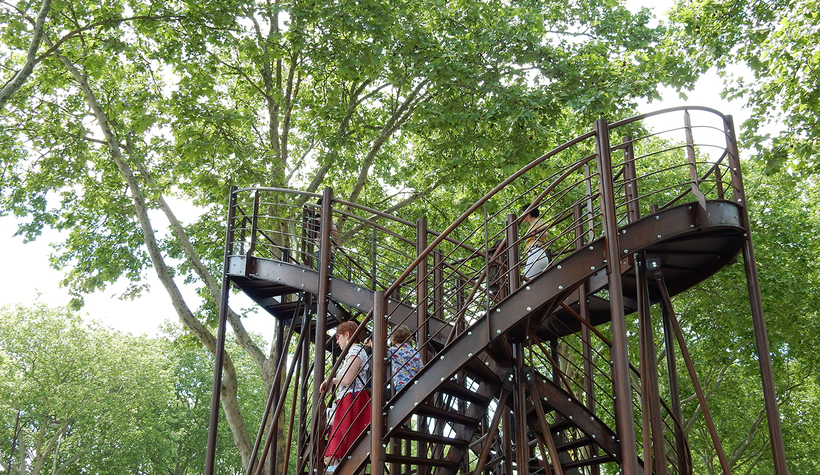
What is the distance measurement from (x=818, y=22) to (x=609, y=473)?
1825cm

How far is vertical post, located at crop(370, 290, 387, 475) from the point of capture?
21.7ft

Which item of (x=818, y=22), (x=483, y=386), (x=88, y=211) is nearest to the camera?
(x=483, y=386)

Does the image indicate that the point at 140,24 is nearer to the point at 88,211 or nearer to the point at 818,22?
the point at 88,211

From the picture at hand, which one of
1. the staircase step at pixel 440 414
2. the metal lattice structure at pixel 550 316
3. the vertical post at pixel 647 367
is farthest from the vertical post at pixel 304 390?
the vertical post at pixel 647 367

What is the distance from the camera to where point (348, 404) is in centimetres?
765

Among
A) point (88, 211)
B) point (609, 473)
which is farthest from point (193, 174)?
point (609, 473)

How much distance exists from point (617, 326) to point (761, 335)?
1873mm

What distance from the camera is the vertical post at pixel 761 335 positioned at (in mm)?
6527

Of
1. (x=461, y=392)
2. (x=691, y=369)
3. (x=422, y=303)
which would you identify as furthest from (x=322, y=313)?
(x=691, y=369)

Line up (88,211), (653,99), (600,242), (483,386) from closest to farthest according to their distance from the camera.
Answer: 1. (600,242)
2. (483,386)
3. (653,99)
4. (88,211)

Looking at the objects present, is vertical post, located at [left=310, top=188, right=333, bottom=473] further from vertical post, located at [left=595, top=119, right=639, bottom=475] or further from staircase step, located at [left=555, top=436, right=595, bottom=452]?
vertical post, located at [left=595, top=119, right=639, bottom=475]

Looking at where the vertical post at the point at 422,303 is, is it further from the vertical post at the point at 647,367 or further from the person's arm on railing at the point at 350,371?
the vertical post at the point at 647,367

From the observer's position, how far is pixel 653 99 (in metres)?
12.8

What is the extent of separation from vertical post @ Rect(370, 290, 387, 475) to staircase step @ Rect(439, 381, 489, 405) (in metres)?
0.60
